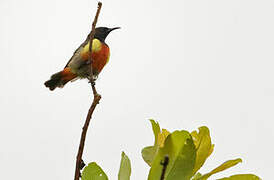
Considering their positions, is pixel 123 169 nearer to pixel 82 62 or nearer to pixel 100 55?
pixel 82 62

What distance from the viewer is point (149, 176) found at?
149cm

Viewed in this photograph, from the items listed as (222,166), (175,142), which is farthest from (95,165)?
(222,166)

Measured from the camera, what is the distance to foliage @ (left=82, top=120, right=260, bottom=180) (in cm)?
143

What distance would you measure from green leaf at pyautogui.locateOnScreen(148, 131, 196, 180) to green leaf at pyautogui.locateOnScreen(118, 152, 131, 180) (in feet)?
0.68

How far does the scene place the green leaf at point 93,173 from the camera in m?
1.59

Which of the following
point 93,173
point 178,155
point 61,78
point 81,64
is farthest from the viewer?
point 61,78

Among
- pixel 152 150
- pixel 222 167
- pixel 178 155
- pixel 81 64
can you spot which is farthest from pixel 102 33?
pixel 178 155

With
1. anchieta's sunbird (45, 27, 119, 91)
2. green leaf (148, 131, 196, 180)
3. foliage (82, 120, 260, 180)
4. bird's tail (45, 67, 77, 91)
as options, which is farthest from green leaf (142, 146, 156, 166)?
bird's tail (45, 67, 77, 91)

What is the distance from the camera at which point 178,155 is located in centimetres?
143

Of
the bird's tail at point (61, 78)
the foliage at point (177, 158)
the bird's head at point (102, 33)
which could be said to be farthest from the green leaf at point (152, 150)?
the bird's head at point (102, 33)

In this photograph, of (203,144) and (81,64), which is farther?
(81,64)

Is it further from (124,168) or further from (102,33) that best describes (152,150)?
(102,33)

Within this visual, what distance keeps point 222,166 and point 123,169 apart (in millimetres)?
397

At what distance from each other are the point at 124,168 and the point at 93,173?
0.13 meters
